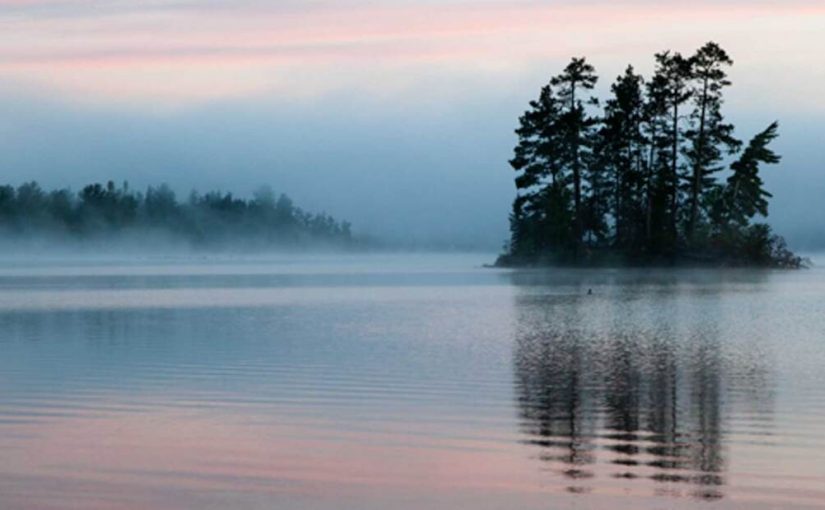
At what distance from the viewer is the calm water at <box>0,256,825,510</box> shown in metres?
13.6

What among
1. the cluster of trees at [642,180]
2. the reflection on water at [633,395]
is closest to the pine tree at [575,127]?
the cluster of trees at [642,180]

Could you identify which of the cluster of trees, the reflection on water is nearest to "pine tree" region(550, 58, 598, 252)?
the cluster of trees

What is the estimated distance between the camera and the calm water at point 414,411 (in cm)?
1364

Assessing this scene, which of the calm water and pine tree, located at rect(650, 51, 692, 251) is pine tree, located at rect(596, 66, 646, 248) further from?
the calm water

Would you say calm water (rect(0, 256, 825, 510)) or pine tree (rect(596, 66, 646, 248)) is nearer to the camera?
calm water (rect(0, 256, 825, 510))

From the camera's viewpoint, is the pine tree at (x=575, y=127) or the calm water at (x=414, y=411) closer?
the calm water at (x=414, y=411)

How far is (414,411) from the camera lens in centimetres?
1947

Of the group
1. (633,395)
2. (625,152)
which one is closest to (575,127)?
(625,152)

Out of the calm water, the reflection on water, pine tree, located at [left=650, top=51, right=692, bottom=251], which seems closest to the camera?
the calm water

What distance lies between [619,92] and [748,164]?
9363mm

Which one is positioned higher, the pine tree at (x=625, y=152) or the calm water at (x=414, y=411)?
the pine tree at (x=625, y=152)

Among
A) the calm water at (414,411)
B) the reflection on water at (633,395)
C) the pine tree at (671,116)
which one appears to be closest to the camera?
the calm water at (414,411)

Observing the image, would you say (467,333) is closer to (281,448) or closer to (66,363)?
(66,363)

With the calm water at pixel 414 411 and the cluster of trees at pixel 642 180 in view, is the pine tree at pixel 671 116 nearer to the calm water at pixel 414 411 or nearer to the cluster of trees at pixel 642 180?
the cluster of trees at pixel 642 180
